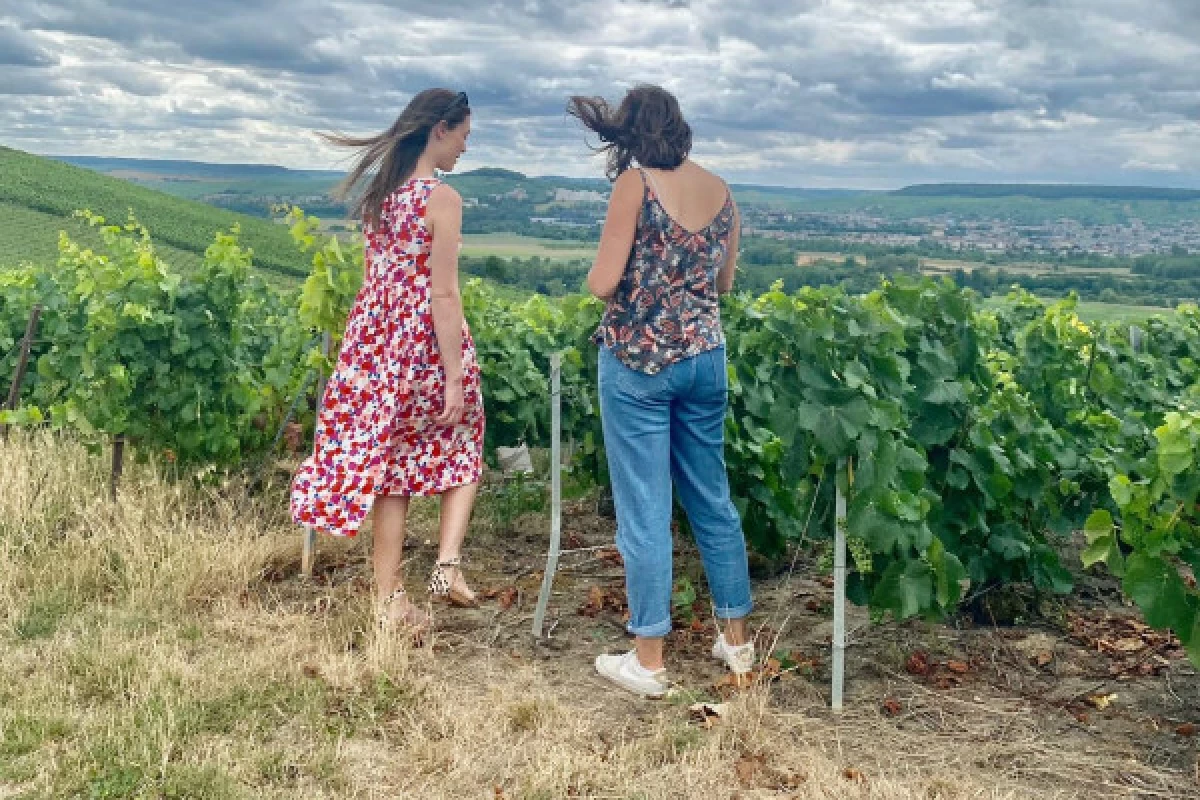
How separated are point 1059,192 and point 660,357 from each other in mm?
41606

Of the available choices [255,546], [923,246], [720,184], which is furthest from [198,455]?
[923,246]

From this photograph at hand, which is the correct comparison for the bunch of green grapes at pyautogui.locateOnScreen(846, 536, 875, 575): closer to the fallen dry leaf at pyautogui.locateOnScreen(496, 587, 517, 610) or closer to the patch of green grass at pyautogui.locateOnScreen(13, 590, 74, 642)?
the fallen dry leaf at pyautogui.locateOnScreen(496, 587, 517, 610)

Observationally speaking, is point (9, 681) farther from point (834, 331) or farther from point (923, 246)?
point (923, 246)

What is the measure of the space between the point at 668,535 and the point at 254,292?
17.5ft

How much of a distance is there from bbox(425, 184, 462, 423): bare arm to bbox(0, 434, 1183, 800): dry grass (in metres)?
1.11

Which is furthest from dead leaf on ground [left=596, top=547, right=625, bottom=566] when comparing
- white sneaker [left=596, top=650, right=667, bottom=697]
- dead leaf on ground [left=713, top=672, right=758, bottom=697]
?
dead leaf on ground [left=713, top=672, right=758, bottom=697]

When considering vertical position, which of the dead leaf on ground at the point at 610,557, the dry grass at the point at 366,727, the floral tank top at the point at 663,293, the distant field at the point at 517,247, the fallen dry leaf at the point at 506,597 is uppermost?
the floral tank top at the point at 663,293

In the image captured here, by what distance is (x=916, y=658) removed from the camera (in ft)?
14.0

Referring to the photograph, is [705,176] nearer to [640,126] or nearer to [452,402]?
[640,126]

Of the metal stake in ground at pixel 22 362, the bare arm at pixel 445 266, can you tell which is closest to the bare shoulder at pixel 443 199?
the bare arm at pixel 445 266

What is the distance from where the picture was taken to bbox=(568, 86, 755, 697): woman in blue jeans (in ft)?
11.8

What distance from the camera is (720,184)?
12.3 feet

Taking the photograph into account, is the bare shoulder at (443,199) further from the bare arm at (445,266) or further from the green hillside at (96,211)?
the green hillside at (96,211)

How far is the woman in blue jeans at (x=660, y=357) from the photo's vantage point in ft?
11.8
